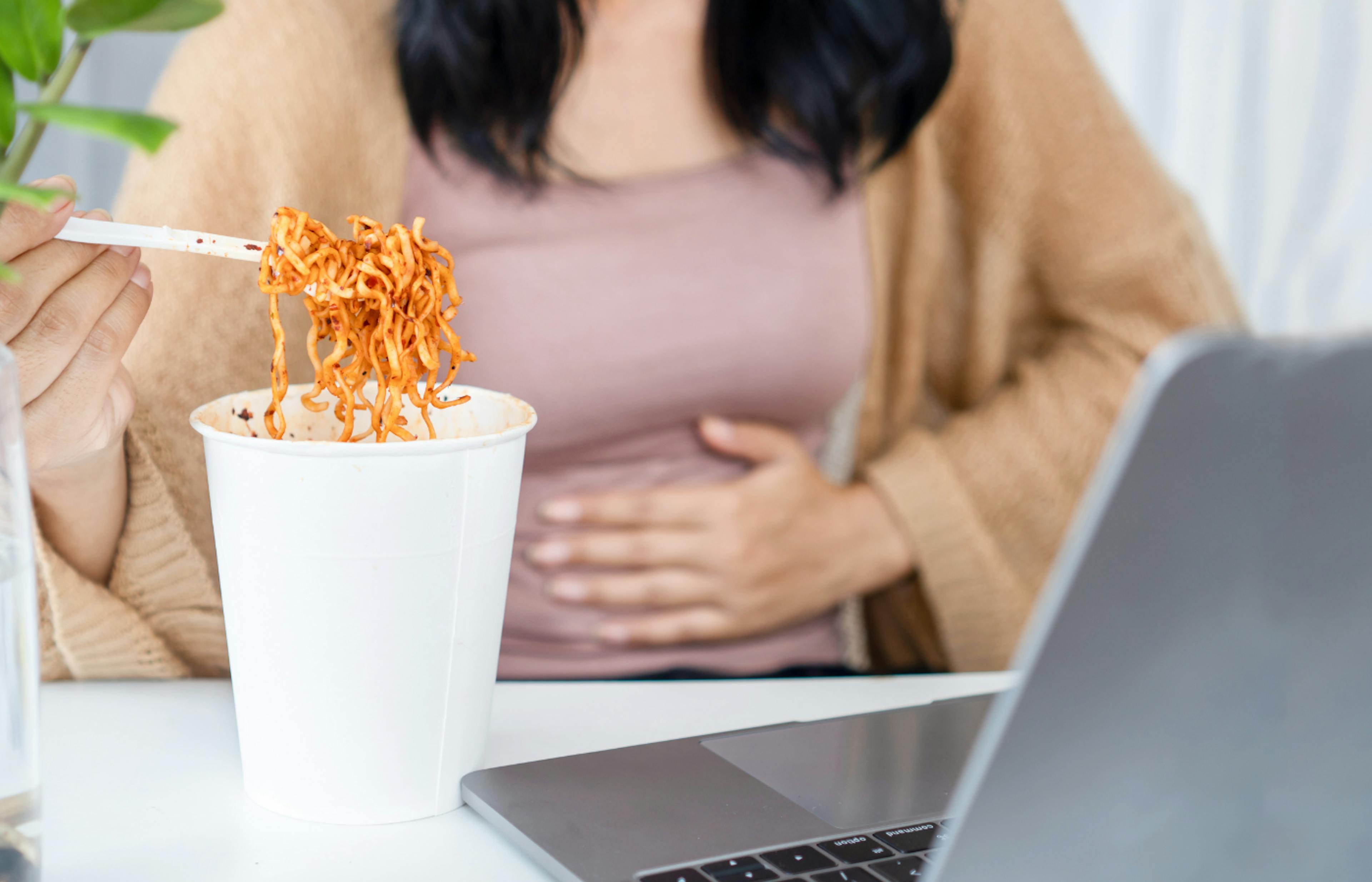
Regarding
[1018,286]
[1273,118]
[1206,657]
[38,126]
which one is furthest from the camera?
[1273,118]

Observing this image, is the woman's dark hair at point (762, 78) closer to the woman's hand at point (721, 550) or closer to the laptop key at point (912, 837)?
the woman's hand at point (721, 550)

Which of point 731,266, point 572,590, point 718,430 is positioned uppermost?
point 731,266

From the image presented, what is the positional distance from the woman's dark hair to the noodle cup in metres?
0.47

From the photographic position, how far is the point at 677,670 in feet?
2.90

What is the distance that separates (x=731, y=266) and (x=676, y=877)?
0.62 meters

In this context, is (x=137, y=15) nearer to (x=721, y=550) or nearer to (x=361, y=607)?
(x=361, y=607)

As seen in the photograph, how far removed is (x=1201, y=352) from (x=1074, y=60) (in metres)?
0.93

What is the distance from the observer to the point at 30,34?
0.38 meters

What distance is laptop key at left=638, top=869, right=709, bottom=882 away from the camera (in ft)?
1.32

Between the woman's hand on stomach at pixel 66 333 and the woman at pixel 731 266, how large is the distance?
0.63ft

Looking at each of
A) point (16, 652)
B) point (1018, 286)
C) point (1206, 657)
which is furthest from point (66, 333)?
point (1018, 286)

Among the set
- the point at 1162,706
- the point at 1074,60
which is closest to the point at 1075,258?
the point at 1074,60

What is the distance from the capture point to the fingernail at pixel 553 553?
34.2 inches

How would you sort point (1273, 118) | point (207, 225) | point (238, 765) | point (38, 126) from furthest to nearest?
1. point (1273, 118)
2. point (207, 225)
3. point (238, 765)
4. point (38, 126)
